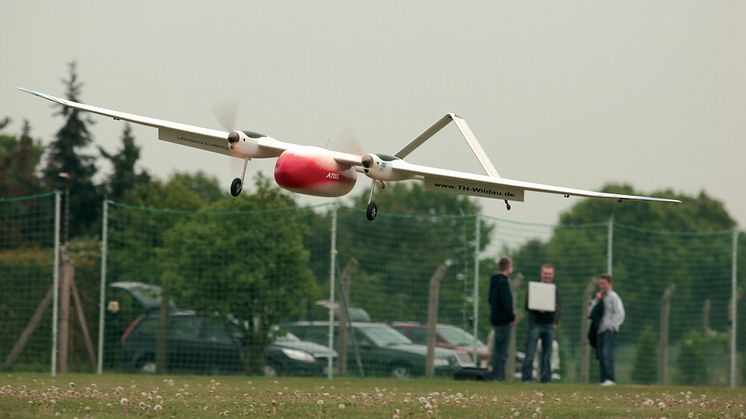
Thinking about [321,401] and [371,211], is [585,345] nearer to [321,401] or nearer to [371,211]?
[371,211]

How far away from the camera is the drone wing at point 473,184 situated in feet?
48.1

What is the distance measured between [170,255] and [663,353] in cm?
1053

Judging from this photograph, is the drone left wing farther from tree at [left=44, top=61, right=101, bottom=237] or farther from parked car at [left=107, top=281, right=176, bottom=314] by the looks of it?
tree at [left=44, top=61, right=101, bottom=237]

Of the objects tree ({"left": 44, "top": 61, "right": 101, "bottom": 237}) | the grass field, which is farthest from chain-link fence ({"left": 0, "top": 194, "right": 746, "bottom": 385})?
tree ({"left": 44, "top": 61, "right": 101, "bottom": 237})

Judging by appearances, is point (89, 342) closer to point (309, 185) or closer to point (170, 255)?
point (170, 255)

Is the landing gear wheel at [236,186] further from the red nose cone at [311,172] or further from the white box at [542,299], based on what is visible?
the white box at [542,299]

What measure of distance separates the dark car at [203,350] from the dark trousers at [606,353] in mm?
5723

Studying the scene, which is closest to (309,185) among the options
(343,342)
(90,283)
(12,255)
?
(343,342)

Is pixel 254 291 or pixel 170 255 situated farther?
pixel 170 255

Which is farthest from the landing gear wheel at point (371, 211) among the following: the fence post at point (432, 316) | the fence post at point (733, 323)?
the fence post at point (733, 323)

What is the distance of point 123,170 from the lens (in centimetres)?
6034

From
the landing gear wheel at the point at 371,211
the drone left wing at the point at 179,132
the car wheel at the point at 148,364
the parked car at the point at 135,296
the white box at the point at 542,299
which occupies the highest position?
the drone left wing at the point at 179,132

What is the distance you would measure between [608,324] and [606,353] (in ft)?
1.65

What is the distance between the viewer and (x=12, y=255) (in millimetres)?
28672
